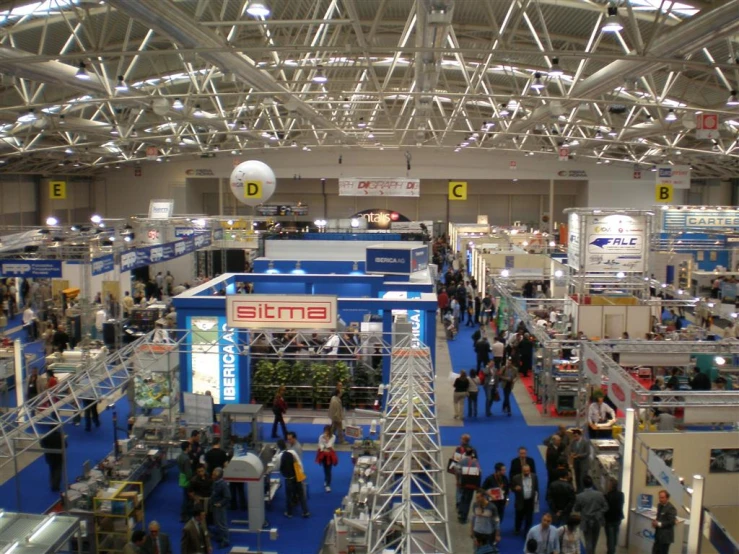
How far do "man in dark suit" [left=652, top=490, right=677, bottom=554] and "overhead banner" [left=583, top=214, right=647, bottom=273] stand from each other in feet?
32.3

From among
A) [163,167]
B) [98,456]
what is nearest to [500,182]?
[163,167]

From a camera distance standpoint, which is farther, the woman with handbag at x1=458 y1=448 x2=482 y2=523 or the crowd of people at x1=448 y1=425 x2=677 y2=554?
the woman with handbag at x1=458 y1=448 x2=482 y2=523

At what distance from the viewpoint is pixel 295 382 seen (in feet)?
47.0

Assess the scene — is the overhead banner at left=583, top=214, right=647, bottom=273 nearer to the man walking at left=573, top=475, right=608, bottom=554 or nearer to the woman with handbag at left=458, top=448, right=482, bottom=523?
the woman with handbag at left=458, top=448, right=482, bottom=523

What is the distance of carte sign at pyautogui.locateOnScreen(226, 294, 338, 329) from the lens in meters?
10.6

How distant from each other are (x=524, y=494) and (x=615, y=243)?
379 inches

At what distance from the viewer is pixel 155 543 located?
298 inches

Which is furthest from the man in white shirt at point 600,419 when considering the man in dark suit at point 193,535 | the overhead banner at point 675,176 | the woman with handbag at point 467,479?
the overhead banner at point 675,176

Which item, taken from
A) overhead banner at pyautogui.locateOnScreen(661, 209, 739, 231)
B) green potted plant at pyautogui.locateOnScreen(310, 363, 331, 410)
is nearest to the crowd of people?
green potted plant at pyautogui.locateOnScreen(310, 363, 331, 410)

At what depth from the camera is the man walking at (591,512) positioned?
800cm

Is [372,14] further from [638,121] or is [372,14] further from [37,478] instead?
[638,121]

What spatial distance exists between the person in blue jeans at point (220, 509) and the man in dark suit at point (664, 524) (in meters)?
5.04

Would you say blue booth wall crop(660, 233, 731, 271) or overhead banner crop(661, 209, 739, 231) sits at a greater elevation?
overhead banner crop(661, 209, 739, 231)

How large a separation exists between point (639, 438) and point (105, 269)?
46.0ft
